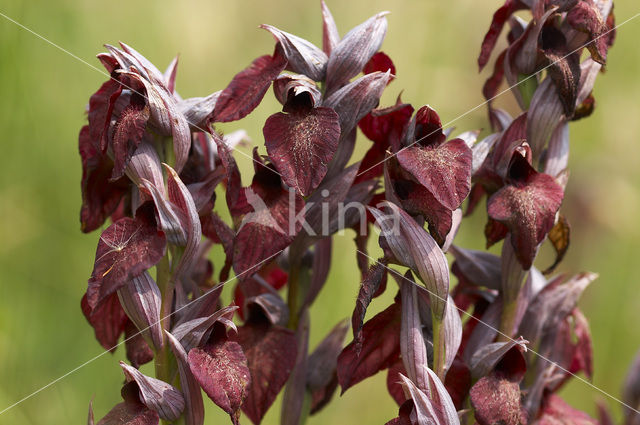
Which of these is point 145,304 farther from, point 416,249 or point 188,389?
point 416,249

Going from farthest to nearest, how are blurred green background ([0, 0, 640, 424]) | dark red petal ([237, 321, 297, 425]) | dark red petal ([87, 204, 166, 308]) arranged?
blurred green background ([0, 0, 640, 424]) → dark red petal ([237, 321, 297, 425]) → dark red petal ([87, 204, 166, 308])

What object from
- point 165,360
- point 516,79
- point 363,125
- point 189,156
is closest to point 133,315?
point 165,360

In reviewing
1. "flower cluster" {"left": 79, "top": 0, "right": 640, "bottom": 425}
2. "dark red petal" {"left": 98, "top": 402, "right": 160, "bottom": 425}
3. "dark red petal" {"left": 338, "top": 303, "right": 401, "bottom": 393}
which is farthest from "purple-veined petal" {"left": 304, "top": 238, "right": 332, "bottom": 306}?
"dark red petal" {"left": 98, "top": 402, "right": 160, "bottom": 425}

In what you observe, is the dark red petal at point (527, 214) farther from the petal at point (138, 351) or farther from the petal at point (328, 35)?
the petal at point (138, 351)

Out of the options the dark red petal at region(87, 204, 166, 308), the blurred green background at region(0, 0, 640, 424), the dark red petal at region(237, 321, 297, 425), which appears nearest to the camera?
the dark red petal at region(87, 204, 166, 308)

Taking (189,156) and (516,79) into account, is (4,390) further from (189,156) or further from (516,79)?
(516,79)

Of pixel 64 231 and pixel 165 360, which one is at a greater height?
pixel 64 231

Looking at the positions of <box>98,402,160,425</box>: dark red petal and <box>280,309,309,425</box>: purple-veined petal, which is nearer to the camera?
<box>98,402,160,425</box>: dark red petal

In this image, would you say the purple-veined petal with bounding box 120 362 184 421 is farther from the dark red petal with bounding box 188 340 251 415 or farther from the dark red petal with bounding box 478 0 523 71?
the dark red petal with bounding box 478 0 523 71
